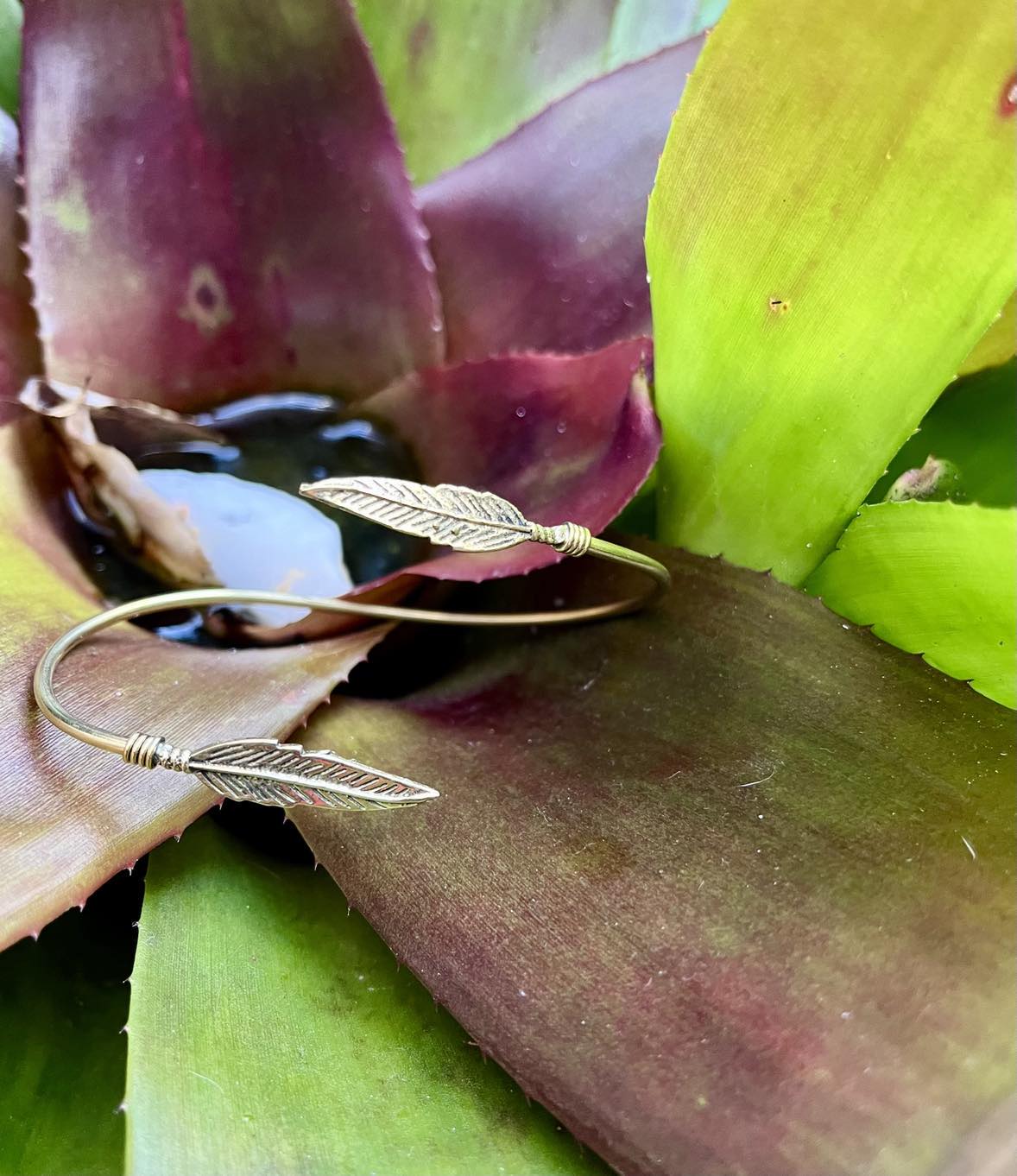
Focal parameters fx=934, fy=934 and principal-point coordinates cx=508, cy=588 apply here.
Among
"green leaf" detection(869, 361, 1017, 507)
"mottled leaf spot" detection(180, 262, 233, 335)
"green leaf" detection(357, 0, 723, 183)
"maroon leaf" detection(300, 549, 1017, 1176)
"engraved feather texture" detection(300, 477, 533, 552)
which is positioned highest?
"green leaf" detection(357, 0, 723, 183)

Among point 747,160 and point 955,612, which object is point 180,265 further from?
point 955,612

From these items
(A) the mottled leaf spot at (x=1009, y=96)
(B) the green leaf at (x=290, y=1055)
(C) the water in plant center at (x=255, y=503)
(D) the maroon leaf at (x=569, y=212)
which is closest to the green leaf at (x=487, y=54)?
(D) the maroon leaf at (x=569, y=212)

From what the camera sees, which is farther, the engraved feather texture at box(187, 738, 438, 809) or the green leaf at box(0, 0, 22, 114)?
the green leaf at box(0, 0, 22, 114)

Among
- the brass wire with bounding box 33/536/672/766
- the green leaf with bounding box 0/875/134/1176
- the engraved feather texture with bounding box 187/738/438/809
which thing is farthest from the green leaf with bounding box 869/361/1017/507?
the green leaf with bounding box 0/875/134/1176

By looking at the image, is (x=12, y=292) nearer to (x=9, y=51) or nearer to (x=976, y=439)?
(x=9, y=51)

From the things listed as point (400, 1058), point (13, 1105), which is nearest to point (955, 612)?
point (400, 1058)

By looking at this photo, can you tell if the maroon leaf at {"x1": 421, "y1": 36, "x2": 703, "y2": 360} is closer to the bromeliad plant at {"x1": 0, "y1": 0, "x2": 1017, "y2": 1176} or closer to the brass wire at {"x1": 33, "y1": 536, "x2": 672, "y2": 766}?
the bromeliad plant at {"x1": 0, "y1": 0, "x2": 1017, "y2": 1176}

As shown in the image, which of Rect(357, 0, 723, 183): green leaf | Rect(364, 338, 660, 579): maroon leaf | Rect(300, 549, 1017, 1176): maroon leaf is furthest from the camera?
Rect(357, 0, 723, 183): green leaf
